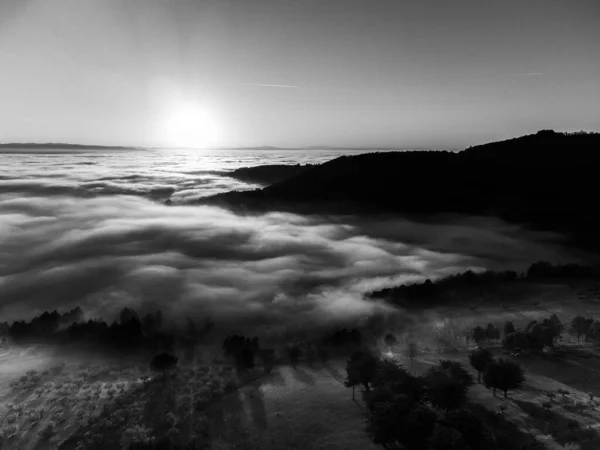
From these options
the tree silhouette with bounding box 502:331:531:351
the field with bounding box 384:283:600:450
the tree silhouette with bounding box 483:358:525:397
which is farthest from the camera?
the tree silhouette with bounding box 502:331:531:351

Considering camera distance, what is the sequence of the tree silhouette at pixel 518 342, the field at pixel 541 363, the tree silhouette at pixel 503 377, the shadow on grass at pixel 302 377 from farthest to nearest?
1. the tree silhouette at pixel 518 342
2. the shadow on grass at pixel 302 377
3. the tree silhouette at pixel 503 377
4. the field at pixel 541 363

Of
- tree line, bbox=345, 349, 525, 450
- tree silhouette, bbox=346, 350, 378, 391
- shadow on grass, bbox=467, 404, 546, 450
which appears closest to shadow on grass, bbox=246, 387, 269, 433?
tree line, bbox=345, 349, 525, 450

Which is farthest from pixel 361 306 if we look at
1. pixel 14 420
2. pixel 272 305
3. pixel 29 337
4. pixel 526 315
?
pixel 29 337

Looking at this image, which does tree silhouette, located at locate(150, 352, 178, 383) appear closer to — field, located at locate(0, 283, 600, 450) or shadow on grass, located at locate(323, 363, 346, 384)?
field, located at locate(0, 283, 600, 450)

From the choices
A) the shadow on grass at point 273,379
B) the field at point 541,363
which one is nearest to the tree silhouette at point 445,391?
the field at point 541,363

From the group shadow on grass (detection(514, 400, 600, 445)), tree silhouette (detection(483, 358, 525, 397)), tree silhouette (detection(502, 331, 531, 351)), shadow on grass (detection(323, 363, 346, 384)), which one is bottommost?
shadow on grass (detection(323, 363, 346, 384))

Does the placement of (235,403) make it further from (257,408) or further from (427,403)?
(427,403)

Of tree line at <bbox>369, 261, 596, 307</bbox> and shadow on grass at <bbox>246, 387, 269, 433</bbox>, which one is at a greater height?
shadow on grass at <bbox>246, 387, 269, 433</bbox>

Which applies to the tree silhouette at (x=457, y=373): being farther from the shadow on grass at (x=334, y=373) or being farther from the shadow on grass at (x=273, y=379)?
the shadow on grass at (x=273, y=379)
